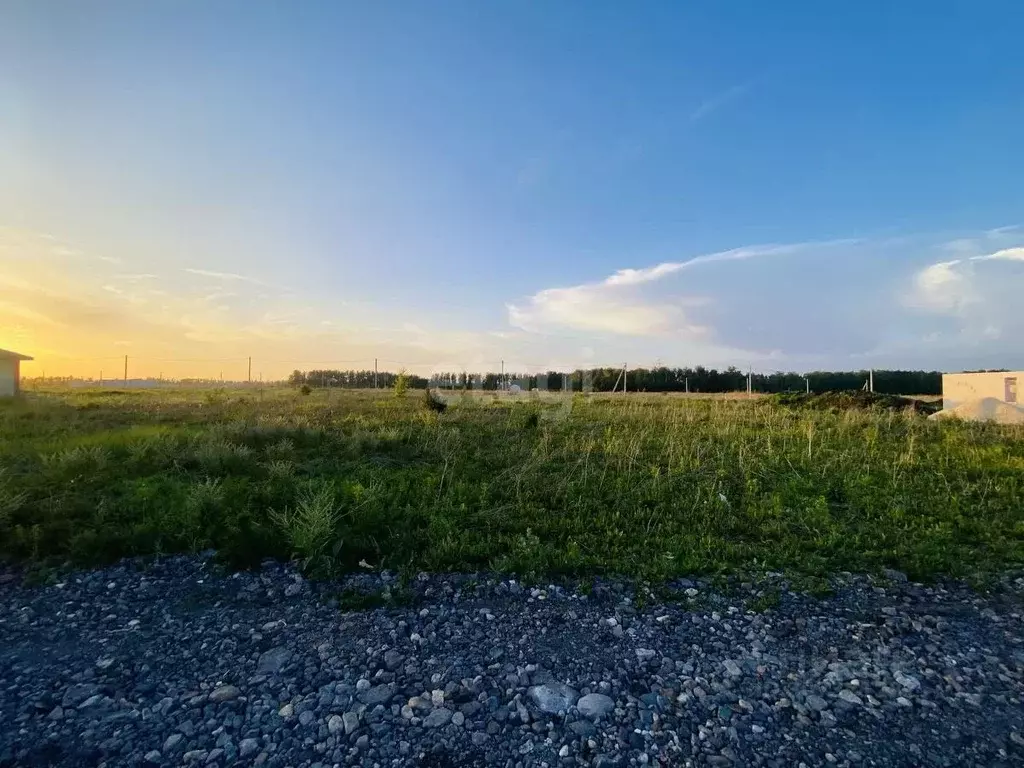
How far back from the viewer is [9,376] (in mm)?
23469

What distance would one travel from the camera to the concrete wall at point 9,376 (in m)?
22.9

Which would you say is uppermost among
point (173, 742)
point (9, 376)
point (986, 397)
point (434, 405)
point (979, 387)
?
point (979, 387)

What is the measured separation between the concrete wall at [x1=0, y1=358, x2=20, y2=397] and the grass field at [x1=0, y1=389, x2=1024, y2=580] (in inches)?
706

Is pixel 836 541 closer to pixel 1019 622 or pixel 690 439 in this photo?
pixel 1019 622

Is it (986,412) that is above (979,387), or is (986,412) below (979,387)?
below

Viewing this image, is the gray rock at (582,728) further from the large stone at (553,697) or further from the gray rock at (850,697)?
the gray rock at (850,697)

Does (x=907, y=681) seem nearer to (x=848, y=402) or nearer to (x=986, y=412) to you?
(x=986, y=412)

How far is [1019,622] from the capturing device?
3.39m

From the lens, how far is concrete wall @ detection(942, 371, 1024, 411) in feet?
46.8

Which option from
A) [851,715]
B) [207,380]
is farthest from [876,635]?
[207,380]

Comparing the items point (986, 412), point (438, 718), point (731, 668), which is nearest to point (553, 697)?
point (438, 718)

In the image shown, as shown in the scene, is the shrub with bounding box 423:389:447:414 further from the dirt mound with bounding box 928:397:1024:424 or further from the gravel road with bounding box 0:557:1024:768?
the dirt mound with bounding box 928:397:1024:424

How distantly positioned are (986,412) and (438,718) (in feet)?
57.1

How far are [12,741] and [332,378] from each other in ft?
153
